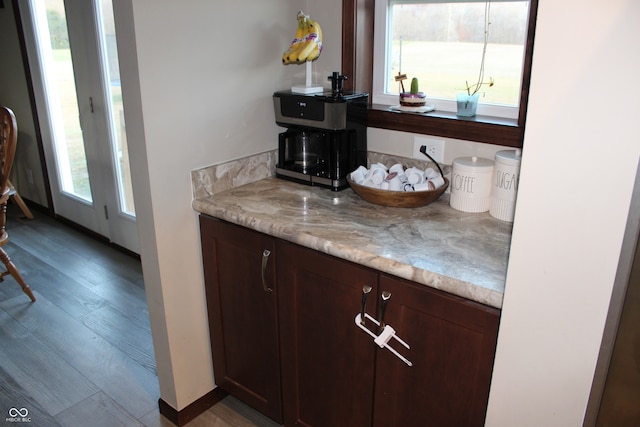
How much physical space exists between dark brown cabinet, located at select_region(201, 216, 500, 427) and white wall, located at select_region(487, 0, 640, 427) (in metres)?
0.14

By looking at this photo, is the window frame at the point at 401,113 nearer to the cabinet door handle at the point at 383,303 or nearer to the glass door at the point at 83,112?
the cabinet door handle at the point at 383,303

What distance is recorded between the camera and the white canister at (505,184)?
1.61 metres

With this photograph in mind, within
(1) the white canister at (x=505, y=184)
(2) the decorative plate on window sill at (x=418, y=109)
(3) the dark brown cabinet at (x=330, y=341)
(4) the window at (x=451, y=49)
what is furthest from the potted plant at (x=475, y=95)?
(3) the dark brown cabinet at (x=330, y=341)

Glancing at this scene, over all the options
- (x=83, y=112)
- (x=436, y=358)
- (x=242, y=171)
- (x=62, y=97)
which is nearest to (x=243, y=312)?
(x=242, y=171)

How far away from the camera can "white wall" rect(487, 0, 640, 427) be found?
92 centimetres

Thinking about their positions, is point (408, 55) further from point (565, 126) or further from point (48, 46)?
point (48, 46)

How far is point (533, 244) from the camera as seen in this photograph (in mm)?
1092

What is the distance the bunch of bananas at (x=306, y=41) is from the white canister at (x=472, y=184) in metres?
0.65

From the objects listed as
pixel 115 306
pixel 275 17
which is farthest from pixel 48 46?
pixel 275 17

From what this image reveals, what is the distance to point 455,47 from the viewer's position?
1.90 metres

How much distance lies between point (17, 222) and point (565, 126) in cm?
419

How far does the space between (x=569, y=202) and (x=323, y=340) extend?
91cm

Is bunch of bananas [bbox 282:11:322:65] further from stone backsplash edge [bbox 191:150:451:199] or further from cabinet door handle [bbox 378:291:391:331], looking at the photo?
cabinet door handle [bbox 378:291:391:331]

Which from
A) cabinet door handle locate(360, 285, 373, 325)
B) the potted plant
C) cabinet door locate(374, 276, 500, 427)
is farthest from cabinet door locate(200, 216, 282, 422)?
the potted plant
